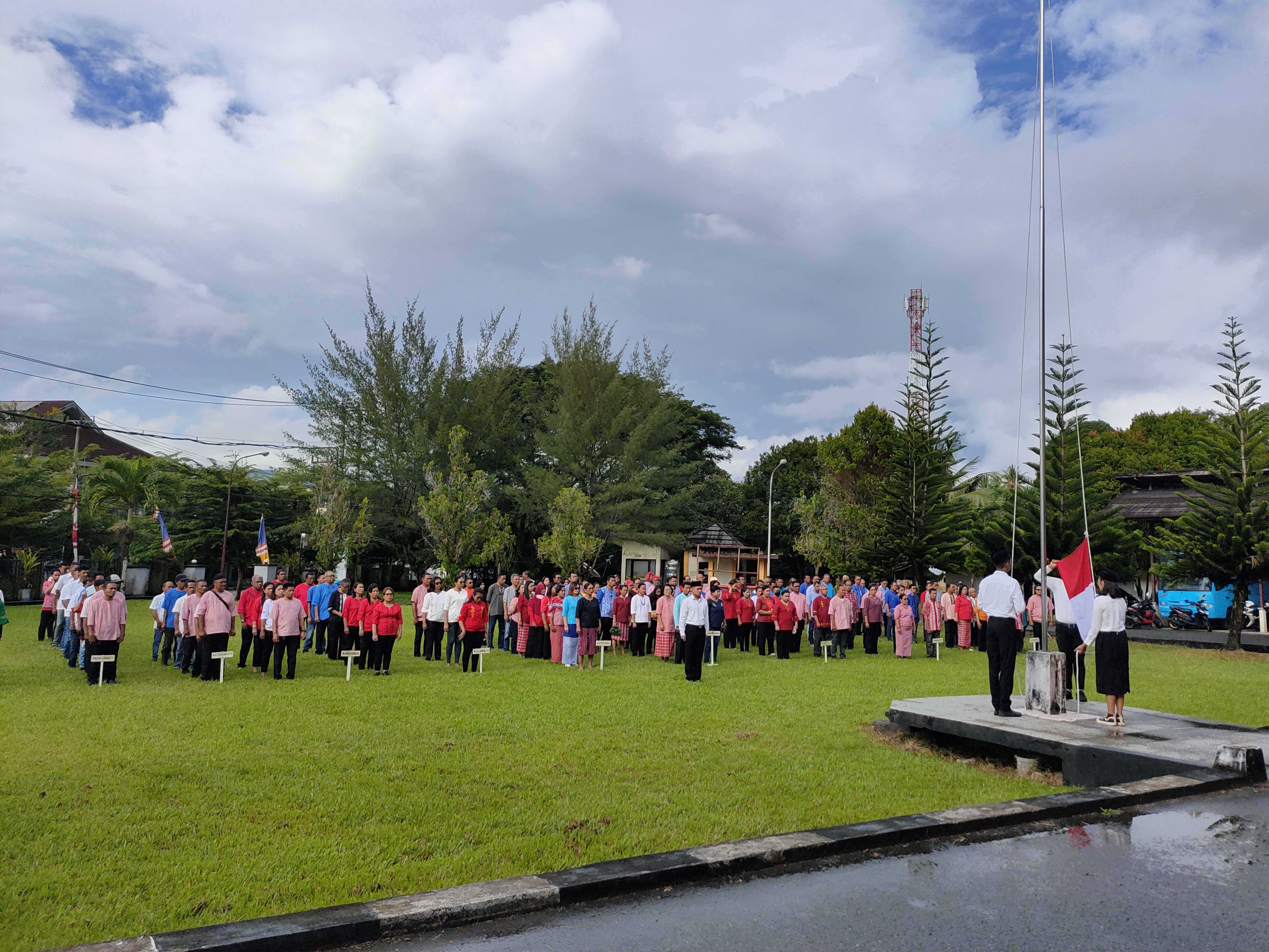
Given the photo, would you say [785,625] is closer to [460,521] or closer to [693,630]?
[693,630]

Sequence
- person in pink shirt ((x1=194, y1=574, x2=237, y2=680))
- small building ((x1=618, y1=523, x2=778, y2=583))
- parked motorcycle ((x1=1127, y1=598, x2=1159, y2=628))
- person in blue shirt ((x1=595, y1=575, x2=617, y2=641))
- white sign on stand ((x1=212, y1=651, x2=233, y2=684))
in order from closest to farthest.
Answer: white sign on stand ((x1=212, y1=651, x2=233, y2=684))
person in pink shirt ((x1=194, y1=574, x2=237, y2=680))
person in blue shirt ((x1=595, y1=575, x2=617, y2=641))
parked motorcycle ((x1=1127, y1=598, x2=1159, y2=628))
small building ((x1=618, y1=523, x2=778, y2=583))

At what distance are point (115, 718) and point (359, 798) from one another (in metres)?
4.75

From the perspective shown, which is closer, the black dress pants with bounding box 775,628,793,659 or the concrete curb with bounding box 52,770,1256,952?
the concrete curb with bounding box 52,770,1256,952

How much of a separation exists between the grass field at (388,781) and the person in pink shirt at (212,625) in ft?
1.99

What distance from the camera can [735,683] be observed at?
1361 cm

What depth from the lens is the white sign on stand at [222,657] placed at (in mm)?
12422

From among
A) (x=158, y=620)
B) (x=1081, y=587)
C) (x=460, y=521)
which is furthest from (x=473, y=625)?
(x=460, y=521)

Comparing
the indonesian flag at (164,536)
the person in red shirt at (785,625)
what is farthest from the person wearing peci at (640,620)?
the indonesian flag at (164,536)

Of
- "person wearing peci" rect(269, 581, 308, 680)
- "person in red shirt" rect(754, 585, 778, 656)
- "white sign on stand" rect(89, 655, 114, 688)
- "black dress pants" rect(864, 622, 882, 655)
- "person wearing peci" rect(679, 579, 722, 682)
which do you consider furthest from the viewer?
"black dress pants" rect(864, 622, 882, 655)

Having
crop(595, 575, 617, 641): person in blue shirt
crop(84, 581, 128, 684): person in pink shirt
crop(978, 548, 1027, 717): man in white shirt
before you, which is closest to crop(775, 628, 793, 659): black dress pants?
crop(595, 575, 617, 641): person in blue shirt

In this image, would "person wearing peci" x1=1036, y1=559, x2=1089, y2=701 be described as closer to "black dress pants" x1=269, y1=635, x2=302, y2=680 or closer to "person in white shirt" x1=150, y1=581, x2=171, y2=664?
"black dress pants" x1=269, y1=635, x2=302, y2=680

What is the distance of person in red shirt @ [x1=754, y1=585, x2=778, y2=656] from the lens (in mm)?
18734

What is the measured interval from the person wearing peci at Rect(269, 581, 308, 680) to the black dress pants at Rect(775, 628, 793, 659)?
30.5 feet

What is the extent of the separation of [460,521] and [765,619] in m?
15.2
